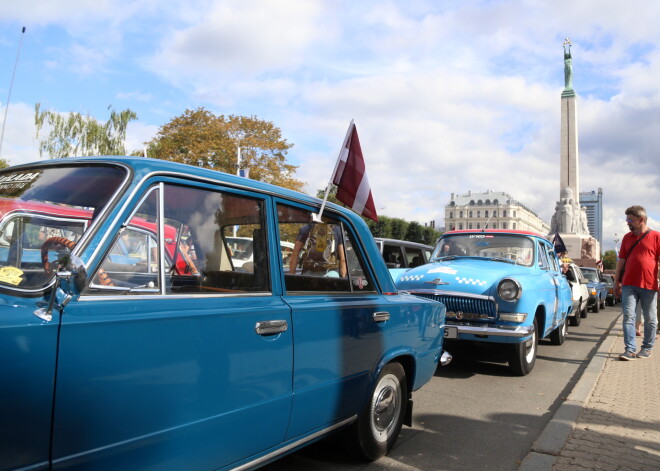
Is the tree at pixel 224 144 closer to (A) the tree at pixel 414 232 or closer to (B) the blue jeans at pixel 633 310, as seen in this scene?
(B) the blue jeans at pixel 633 310

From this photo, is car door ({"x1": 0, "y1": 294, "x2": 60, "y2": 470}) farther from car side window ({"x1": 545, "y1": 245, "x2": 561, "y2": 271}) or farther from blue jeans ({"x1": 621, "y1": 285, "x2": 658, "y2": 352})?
car side window ({"x1": 545, "y1": 245, "x2": 561, "y2": 271})

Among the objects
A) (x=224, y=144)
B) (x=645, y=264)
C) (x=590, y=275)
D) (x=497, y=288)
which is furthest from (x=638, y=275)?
(x=224, y=144)

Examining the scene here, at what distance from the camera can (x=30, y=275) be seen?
2004mm

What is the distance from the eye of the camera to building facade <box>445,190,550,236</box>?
5507 inches

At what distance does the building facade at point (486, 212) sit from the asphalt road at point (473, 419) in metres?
133

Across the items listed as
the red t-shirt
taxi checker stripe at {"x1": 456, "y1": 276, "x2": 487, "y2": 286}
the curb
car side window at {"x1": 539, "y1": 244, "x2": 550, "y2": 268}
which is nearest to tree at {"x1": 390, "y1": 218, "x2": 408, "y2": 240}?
car side window at {"x1": 539, "y1": 244, "x2": 550, "y2": 268}

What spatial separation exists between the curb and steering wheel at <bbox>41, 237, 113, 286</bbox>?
2944 millimetres

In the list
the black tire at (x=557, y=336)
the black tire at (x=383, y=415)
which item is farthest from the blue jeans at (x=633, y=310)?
the black tire at (x=383, y=415)

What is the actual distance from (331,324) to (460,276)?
4.16m

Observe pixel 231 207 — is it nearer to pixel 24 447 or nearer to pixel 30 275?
pixel 30 275

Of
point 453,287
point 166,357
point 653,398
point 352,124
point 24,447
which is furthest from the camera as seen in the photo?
point 453,287

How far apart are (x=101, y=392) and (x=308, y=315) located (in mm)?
1203

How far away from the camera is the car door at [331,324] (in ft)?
9.50

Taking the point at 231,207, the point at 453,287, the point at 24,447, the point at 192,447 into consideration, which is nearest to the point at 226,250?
the point at 231,207
